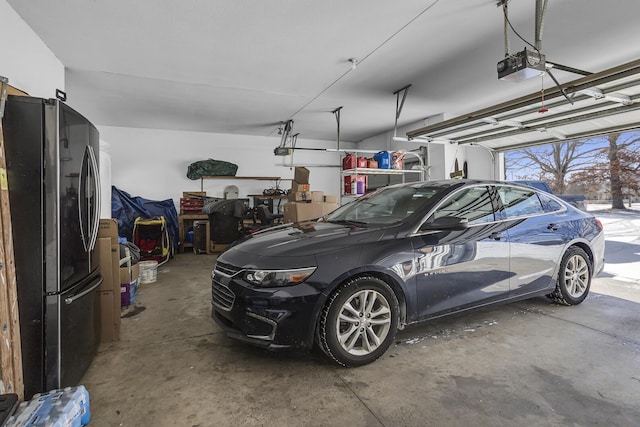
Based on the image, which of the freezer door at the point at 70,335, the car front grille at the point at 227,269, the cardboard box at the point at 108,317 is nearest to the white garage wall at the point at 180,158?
the cardboard box at the point at 108,317

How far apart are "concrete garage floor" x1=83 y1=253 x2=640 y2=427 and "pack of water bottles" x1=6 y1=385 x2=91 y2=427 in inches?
6.2

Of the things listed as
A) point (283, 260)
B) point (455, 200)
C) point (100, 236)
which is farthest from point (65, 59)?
point (455, 200)

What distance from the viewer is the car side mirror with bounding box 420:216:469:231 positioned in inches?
89.8

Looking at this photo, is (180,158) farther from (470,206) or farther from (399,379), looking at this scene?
(399,379)

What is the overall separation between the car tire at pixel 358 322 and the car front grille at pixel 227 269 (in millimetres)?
612

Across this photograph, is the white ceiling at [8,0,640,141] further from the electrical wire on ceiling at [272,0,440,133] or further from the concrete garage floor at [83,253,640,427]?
the concrete garage floor at [83,253,640,427]

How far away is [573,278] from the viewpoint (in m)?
3.15

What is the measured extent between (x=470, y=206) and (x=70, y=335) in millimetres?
2802

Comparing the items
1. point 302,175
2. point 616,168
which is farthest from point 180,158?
point 616,168

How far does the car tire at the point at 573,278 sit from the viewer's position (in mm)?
3068

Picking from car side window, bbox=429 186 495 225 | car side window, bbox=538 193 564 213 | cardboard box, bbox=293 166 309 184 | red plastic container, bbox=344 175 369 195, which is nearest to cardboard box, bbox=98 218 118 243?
car side window, bbox=429 186 495 225

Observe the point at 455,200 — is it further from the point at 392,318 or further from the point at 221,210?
the point at 221,210

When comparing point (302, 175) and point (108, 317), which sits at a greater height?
point (302, 175)

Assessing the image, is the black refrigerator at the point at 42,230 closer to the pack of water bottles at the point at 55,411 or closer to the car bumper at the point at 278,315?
the pack of water bottles at the point at 55,411
